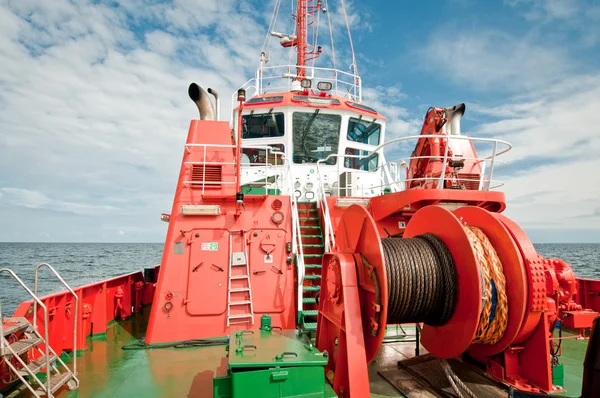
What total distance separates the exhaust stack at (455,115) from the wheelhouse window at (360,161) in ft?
6.82

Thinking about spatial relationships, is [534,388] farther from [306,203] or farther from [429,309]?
[306,203]

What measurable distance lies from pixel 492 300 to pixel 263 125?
720 cm

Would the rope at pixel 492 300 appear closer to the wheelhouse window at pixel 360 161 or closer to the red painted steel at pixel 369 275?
the red painted steel at pixel 369 275

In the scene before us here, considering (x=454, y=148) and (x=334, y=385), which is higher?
(x=454, y=148)

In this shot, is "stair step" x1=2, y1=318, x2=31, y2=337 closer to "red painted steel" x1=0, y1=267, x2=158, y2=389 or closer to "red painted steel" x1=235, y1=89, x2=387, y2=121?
"red painted steel" x1=0, y1=267, x2=158, y2=389

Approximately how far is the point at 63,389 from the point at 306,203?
215 inches

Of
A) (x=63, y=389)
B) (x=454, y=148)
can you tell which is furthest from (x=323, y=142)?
(x=63, y=389)

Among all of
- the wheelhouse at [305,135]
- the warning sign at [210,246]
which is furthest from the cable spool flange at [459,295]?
the wheelhouse at [305,135]

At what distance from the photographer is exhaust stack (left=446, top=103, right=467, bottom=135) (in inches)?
376

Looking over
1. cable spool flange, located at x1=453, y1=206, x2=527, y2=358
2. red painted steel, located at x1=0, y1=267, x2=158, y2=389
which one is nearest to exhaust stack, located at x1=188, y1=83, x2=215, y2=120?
Answer: red painted steel, located at x1=0, y1=267, x2=158, y2=389

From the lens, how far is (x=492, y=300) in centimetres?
407

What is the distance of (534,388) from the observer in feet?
13.5

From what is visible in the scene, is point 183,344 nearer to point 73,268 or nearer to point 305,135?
point 305,135

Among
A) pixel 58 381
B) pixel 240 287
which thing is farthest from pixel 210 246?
pixel 58 381
